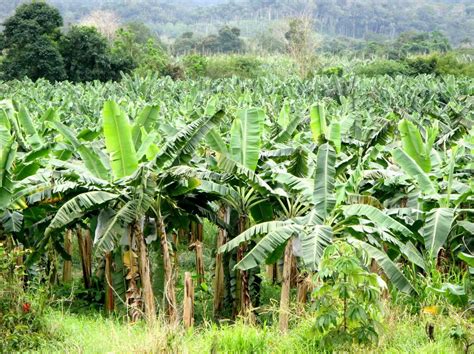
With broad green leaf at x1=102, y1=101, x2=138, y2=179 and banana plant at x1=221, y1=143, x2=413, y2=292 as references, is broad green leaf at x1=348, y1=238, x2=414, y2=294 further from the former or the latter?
broad green leaf at x1=102, y1=101, x2=138, y2=179

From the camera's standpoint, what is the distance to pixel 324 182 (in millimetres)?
8734

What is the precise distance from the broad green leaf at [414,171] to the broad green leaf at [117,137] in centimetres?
372

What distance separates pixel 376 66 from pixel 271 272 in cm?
4584

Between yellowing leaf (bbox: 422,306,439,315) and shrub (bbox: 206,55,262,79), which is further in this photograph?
shrub (bbox: 206,55,262,79)

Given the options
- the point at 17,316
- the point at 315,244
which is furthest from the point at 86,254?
the point at 315,244

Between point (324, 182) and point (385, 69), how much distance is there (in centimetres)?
4876

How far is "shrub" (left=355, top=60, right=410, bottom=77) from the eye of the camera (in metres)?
54.1

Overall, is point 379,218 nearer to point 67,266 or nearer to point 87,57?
point 67,266

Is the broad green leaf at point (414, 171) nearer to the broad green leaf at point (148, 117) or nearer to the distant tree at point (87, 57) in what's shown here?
the broad green leaf at point (148, 117)

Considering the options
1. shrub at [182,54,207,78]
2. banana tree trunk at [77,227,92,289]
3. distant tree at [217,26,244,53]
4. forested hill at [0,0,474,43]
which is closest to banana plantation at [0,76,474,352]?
banana tree trunk at [77,227,92,289]

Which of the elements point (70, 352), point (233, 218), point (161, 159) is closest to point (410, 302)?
point (233, 218)

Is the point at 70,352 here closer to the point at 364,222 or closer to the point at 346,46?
the point at 364,222

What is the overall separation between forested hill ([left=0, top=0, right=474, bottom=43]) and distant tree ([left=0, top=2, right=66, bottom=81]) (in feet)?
308

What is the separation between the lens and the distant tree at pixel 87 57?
48.0 meters
